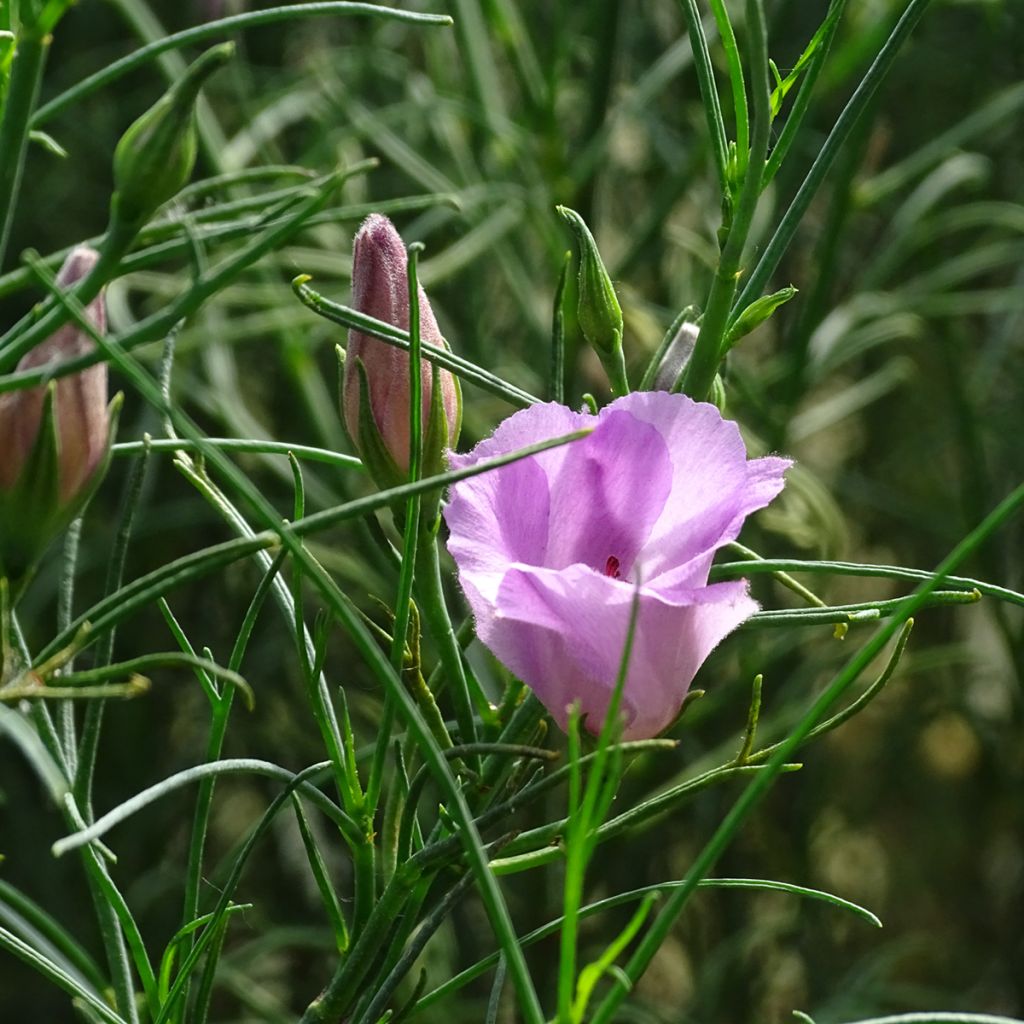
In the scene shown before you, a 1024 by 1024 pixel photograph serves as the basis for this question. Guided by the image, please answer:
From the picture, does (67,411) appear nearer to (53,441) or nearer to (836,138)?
(53,441)

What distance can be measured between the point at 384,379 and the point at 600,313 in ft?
0.20

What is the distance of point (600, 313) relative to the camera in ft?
1.22

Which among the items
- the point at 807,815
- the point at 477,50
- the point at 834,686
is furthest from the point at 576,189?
the point at 834,686

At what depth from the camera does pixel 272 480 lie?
1.28m

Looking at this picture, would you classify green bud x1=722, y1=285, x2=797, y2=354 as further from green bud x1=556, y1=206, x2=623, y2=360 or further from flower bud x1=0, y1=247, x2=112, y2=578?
flower bud x1=0, y1=247, x2=112, y2=578

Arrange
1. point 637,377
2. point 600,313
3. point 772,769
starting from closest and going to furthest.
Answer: point 772,769 < point 600,313 < point 637,377

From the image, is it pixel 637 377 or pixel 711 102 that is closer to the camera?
pixel 711 102

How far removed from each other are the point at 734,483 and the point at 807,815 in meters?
0.95

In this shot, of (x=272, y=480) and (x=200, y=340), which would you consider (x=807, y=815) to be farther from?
(x=200, y=340)

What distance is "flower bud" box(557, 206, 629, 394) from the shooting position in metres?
0.37

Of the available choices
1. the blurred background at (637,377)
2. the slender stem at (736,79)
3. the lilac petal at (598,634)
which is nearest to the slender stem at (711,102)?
the slender stem at (736,79)

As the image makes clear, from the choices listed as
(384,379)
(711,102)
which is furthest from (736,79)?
(384,379)

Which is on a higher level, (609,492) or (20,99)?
(20,99)

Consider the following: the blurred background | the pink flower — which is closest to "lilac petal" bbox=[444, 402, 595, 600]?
the pink flower
